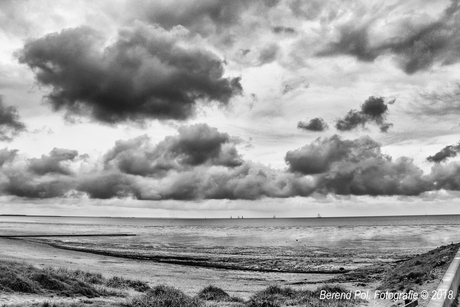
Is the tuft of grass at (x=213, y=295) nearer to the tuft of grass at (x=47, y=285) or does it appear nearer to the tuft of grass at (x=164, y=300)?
the tuft of grass at (x=164, y=300)

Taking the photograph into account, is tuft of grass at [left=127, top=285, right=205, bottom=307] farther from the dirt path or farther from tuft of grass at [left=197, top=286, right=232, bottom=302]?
the dirt path

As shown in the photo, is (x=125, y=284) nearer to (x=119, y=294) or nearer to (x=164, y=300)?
(x=119, y=294)

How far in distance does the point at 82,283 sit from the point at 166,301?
16.1 ft

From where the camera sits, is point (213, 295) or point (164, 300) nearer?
point (164, 300)

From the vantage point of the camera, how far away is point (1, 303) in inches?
494

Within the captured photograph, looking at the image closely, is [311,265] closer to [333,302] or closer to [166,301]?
[333,302]

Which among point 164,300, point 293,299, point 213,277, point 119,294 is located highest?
point 164,300

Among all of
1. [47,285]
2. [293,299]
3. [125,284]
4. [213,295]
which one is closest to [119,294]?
[125,284]

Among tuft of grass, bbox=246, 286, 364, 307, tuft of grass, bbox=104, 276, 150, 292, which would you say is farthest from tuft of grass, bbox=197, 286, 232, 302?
tuft of grass, bbox=104, 276, 150, 292

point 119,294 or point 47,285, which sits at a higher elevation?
point 47,285

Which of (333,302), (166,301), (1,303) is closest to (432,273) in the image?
(333,302)

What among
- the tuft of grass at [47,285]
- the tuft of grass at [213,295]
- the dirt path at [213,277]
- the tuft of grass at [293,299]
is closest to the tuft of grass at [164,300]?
the tuft of grass at [213,295]

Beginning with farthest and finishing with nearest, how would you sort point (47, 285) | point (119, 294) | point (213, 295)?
point (213, 295), point (119, 294), point (47, 285)

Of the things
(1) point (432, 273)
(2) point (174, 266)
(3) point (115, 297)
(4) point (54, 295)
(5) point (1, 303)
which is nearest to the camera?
(5) point (1, 303)
